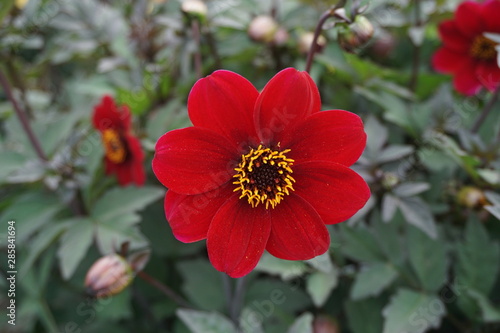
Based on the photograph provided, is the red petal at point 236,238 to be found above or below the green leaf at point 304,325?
above

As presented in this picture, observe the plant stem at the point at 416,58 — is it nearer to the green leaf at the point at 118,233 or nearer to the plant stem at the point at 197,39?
the plant stem at the point at 197,39

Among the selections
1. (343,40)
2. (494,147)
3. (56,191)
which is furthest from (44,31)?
(494,147)

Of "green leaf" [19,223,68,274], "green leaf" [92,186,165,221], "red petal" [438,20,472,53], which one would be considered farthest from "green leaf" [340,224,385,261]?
"green leaf" [19,223,68,274]

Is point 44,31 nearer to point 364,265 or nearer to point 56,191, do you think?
point 56,191

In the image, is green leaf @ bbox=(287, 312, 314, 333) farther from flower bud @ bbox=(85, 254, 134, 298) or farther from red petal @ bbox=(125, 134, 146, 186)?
red petal @ bbox=(125, 134, 146, 186)

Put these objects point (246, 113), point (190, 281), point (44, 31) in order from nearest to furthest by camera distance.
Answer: point (246, 113)
point (190, 281)
point (44, 31)

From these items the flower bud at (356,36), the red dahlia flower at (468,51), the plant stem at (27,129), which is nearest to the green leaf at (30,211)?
the plant stem at (27,129)
